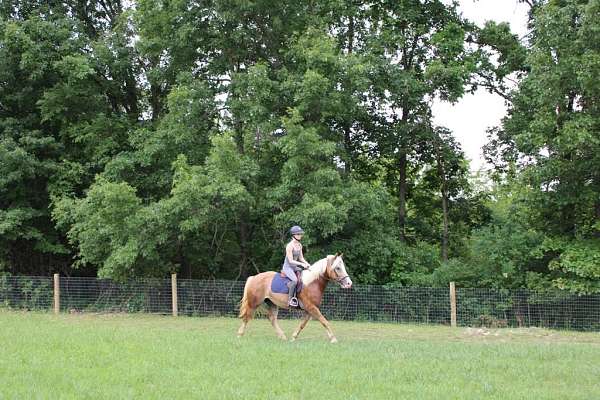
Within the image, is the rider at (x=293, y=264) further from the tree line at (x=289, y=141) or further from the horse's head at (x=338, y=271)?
the tree line at (x=289, y=141)

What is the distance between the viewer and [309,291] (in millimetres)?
12711

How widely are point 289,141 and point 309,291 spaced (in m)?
7.50

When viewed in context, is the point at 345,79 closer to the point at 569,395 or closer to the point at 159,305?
the point at 159,305

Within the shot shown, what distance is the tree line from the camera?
19.1 metres

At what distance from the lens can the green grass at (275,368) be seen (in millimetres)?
7566

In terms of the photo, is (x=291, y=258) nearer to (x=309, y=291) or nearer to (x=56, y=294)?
(x=309, y=291)

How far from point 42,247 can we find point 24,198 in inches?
76.4

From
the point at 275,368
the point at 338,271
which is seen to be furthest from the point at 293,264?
the point at 275,368

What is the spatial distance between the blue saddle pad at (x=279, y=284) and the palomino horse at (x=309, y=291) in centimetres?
8

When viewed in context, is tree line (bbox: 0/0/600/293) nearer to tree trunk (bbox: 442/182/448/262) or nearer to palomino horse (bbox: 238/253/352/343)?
tree trunk (bbox: 442/182/448/262)

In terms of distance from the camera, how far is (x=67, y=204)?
73.2ft

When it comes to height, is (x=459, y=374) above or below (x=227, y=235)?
below

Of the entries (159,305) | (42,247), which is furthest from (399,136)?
(42,247)

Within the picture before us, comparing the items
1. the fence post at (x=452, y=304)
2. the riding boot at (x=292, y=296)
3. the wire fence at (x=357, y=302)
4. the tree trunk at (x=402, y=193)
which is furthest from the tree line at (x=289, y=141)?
the riding boot at (x=292, y=296)
